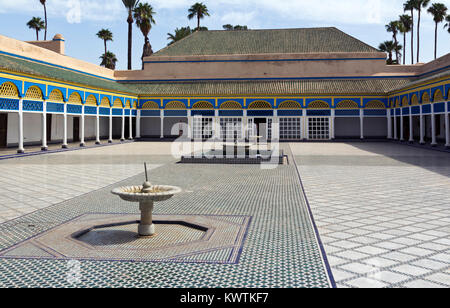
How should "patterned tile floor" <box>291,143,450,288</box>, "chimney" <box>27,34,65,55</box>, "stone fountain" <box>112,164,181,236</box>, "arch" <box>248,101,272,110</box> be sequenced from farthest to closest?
"arch" <box>248,101,272,110</box> → "chimney" <box>27,34,65,55</box> → "stone fountain" <box>112,164,181,236</box> → "patterned tile floor" <box>291,143,450,288</box>

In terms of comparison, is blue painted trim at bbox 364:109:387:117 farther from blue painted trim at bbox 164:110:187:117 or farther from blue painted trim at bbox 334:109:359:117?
blue painted trim at bbox 164:110:187:117

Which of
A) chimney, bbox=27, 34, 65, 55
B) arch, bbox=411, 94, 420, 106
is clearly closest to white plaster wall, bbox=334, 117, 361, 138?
arch, bbox=411, 94, 420, 106

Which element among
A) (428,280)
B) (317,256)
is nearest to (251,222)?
(317,256)

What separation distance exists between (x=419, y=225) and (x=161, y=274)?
156 inches

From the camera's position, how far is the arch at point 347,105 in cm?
3056

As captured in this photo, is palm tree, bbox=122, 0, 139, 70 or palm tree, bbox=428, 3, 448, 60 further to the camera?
palm tree, bbox=428, 3, 448, 60

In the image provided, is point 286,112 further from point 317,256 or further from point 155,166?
point 317,256

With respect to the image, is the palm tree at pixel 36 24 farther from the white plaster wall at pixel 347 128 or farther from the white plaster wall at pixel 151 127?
the white plaster wall at pixel 347 128

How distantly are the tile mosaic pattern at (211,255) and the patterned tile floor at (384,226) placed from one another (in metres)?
0.31

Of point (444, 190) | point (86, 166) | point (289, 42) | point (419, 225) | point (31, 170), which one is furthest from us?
point (289, 42)

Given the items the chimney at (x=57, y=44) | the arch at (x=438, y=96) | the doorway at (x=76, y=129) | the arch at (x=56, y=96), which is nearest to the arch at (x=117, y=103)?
the doorway at (x=76, y=129)

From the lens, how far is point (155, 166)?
13.7 meters

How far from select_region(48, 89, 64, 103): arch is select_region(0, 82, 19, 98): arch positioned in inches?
124

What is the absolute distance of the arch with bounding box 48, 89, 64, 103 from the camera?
2081 centimetres
